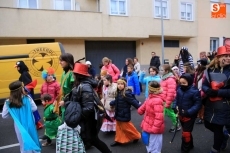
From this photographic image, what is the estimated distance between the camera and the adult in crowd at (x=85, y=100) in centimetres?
328

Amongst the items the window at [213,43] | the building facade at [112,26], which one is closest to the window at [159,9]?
the building facade at [112,26]

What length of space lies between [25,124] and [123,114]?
1.84m

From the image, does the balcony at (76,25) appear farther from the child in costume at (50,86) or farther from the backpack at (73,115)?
the backpack at (73,115)

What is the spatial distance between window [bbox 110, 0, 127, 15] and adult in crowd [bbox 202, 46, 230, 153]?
1358 cm

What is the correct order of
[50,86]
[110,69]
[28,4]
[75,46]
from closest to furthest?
1. [50,86]
2. [110,69]
3. [28,4]
4. [75,46]

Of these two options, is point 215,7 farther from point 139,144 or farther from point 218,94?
point 218,94

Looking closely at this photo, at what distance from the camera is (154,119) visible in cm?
401

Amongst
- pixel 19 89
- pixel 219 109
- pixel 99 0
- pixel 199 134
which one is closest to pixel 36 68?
pixel 19 89

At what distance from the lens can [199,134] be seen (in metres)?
5.40

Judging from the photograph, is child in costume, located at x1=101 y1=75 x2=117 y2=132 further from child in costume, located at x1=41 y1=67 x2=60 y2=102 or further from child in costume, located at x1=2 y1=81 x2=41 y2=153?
child in costume, located at x1=2 y1=81 x2=41 y2=153

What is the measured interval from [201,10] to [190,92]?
63.0 ft

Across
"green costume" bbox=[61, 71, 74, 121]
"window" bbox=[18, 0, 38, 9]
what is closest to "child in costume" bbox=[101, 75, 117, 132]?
"green costume" bbox=[61, 71, 74, 121]

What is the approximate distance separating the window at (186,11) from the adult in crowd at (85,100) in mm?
17960

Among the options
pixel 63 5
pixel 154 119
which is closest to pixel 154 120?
pixel 154 119
